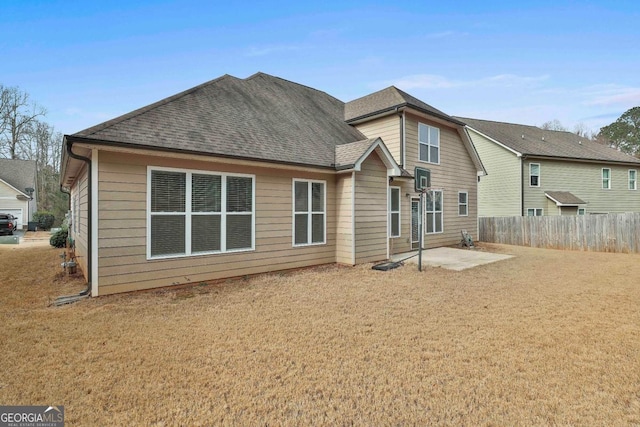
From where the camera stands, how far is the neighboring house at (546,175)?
1792cm

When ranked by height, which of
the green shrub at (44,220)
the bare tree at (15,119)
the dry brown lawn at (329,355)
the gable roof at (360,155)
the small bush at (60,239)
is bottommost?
the dry brown lawn at (329,355)

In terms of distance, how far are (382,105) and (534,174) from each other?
1220cm

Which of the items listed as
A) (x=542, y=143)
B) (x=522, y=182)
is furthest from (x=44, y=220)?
(x=542, y=143)

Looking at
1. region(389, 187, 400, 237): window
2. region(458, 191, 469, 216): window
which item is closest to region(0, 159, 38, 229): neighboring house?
region(389, 187, 400, 237): window

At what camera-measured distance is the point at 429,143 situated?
12.5m

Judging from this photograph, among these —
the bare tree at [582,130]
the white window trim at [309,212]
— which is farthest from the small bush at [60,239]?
the bare tree at [582,130]

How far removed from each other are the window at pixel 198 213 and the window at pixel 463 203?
10407mm

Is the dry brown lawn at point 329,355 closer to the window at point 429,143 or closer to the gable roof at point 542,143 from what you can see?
the window at point 429,143

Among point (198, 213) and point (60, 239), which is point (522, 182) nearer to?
point (198, 213)

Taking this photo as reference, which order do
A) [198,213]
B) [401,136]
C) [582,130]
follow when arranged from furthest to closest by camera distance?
1. [582,130]
2. [401,136]
3. [198,213]

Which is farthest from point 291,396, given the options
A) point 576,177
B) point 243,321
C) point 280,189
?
point 576,177

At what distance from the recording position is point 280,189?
8.13m

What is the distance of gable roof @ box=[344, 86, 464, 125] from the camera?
1138cm

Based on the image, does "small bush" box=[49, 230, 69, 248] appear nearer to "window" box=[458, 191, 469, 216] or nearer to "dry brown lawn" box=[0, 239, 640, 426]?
"dry brown lawn" box=[0, 239, 640, 426]
